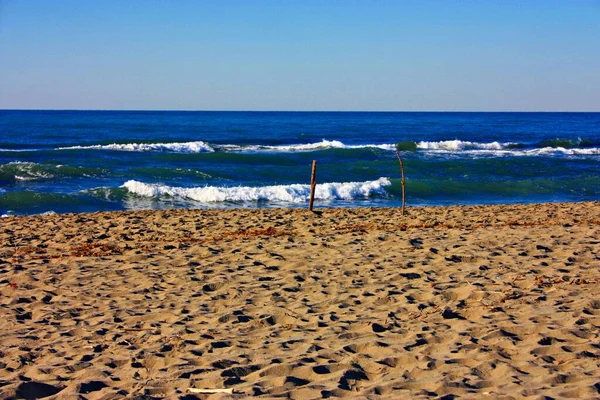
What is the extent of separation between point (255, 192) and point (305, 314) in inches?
509

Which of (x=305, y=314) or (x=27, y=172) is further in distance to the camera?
(x=27, y=172)

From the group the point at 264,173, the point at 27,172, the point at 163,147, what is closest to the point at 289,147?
the point at 163,147

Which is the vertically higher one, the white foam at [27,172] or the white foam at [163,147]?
the white foam at [163,147]

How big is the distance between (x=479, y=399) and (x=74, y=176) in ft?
68.1

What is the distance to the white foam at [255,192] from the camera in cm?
1804

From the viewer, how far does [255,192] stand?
18.5 m

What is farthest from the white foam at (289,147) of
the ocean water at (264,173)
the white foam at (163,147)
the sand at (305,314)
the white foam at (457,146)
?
the sand at (305,314)

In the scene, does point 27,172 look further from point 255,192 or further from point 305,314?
point 305,314

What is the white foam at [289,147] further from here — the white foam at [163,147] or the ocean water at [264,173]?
the white foam at [163,147]

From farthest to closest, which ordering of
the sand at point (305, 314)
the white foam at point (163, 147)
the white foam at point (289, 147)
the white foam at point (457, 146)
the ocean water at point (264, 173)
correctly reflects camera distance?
the white foam at point (457, 146) < the white foam at point (289, 147) < the white foam at point (163, 147) < the ocean water at point (264, 173) < the sand at point (305, 314)

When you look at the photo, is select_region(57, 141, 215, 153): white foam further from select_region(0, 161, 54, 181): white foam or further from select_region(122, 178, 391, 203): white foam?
select_region(122, 178, 391, 203): white foam

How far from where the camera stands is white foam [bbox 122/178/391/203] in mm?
18036

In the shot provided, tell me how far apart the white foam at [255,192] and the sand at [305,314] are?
25.4 ft

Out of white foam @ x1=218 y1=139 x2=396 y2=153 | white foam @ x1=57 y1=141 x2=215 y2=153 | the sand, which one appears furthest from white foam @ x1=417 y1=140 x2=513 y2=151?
the sand
